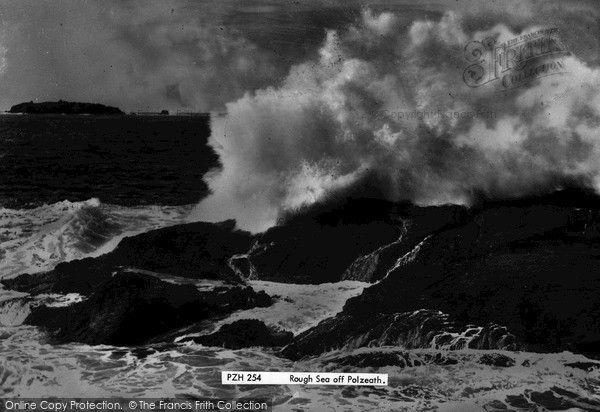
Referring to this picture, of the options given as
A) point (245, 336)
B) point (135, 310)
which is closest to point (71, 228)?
point (135, 310)

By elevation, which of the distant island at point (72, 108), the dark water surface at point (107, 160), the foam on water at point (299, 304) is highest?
the distant island at point (72, 108)

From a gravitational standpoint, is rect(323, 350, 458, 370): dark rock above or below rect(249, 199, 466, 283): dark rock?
below

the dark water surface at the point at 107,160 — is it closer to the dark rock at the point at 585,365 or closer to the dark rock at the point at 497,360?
the dark rock at the point at 497,360

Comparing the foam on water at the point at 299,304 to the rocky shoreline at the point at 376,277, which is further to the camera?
the foam on water at the point at 299,304

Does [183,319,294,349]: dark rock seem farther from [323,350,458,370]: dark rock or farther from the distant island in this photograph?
the distant island

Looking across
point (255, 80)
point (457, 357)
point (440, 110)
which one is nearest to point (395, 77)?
point (440, 110)
